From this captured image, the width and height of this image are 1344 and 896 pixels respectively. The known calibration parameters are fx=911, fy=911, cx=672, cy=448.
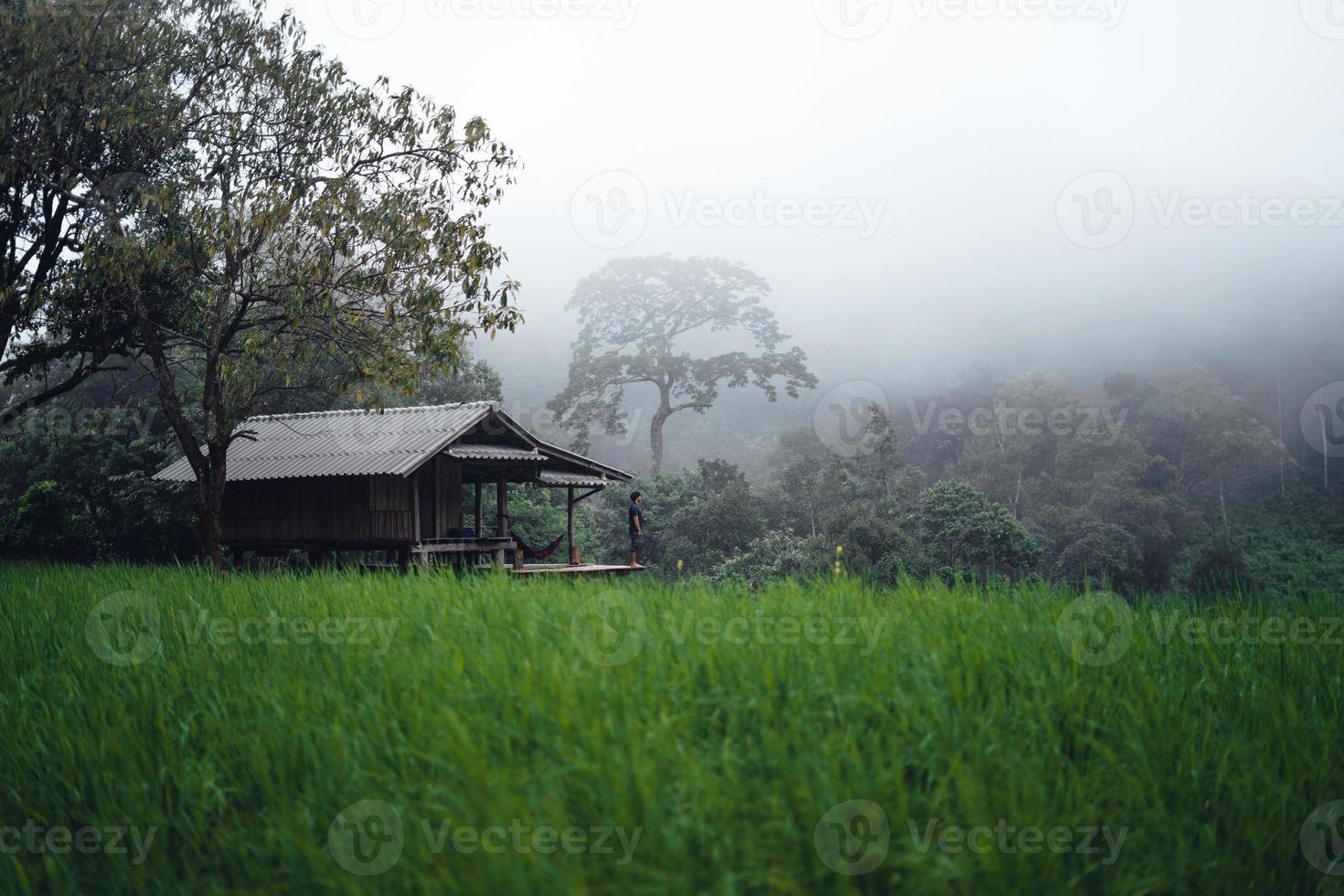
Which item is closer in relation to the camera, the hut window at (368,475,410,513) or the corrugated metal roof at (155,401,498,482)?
the corrugated metal roof at (155,401,498,482)

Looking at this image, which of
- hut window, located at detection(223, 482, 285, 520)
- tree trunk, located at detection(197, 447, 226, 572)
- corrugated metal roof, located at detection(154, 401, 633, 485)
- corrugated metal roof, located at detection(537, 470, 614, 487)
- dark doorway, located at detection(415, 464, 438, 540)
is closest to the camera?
tree trunk, located at detection(197, 447, 226, 572)

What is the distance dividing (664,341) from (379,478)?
24.6m

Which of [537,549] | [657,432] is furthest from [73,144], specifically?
[657,432]

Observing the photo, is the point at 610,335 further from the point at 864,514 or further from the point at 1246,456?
the point at 1246,456

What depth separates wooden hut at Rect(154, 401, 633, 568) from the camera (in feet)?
56.6

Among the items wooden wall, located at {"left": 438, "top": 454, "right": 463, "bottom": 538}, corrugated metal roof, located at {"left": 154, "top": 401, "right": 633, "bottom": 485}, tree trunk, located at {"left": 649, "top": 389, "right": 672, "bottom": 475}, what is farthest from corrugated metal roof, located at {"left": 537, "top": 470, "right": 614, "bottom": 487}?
tree trunk, located at {"left": 649, "top": 389, "right": 672, "bottom": 475}

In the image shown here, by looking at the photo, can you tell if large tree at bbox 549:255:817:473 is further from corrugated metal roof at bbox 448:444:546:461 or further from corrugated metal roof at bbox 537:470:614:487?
corrugated metal roof at bbox 448:444:546:461

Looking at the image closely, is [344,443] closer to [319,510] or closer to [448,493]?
[319,510]

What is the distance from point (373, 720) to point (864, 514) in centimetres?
2042

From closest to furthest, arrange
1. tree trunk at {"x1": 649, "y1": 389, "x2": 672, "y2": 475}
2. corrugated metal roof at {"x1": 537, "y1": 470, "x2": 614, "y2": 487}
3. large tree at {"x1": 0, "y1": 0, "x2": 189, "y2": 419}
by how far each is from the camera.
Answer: large tree at {"x1": 0, "y1": 0, "x2": 189, "y2": 419} < corrugated metal roof at {"x1": 537, "y1": 470, "x2": 614, "y2": 487} < tree trunk at {"x1": 649, "y1": 389, "x2": 672, "y2": 475}

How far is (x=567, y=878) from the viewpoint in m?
2.56

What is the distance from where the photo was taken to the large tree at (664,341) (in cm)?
3822

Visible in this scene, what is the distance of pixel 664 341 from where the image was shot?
4106cm

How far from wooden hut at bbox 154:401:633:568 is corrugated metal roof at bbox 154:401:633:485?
3cm
